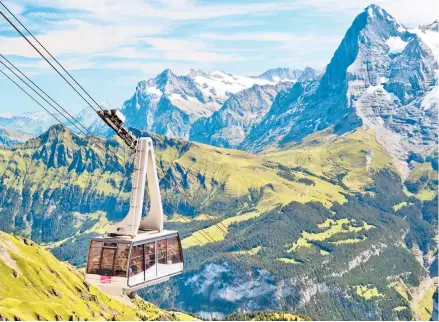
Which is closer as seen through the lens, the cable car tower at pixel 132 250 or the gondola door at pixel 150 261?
the cable car tower at pixel 132 250

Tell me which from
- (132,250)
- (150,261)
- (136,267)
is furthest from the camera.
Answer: (150,261)

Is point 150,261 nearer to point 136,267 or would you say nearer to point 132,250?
point 136,267

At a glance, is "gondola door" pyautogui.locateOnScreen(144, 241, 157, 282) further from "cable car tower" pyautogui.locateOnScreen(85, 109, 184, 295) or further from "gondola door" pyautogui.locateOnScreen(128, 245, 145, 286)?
"gondola door" pyautogui.locateOnScreen(128, 245, 145, 286)

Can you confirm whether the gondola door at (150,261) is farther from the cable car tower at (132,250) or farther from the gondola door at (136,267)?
the gondola door at (136,267)

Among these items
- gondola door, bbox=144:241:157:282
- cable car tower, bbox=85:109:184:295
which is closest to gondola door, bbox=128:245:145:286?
cable car tower, bbox=85:109:184:295

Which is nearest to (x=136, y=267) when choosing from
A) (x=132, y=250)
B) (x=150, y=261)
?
(x=132, y=250)

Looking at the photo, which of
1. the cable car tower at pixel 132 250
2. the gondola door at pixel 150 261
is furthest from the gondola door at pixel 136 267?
the gondola door at pixel 150 261

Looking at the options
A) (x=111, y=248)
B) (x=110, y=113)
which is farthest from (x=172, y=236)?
(x=110, y=113)

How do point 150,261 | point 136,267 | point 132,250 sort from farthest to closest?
point 150,261 < point 136,267 < point 132,250

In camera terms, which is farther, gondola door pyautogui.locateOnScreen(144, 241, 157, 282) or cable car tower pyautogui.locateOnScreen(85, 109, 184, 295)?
gondola door pyautogui.locateOnScreen(144, 241, 157, 282)

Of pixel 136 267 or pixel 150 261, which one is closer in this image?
pixel 136 267

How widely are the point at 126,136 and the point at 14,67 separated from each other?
569 inches

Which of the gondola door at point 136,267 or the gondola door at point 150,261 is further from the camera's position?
the gondola door at point 150,261

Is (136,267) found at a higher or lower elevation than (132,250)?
lower
